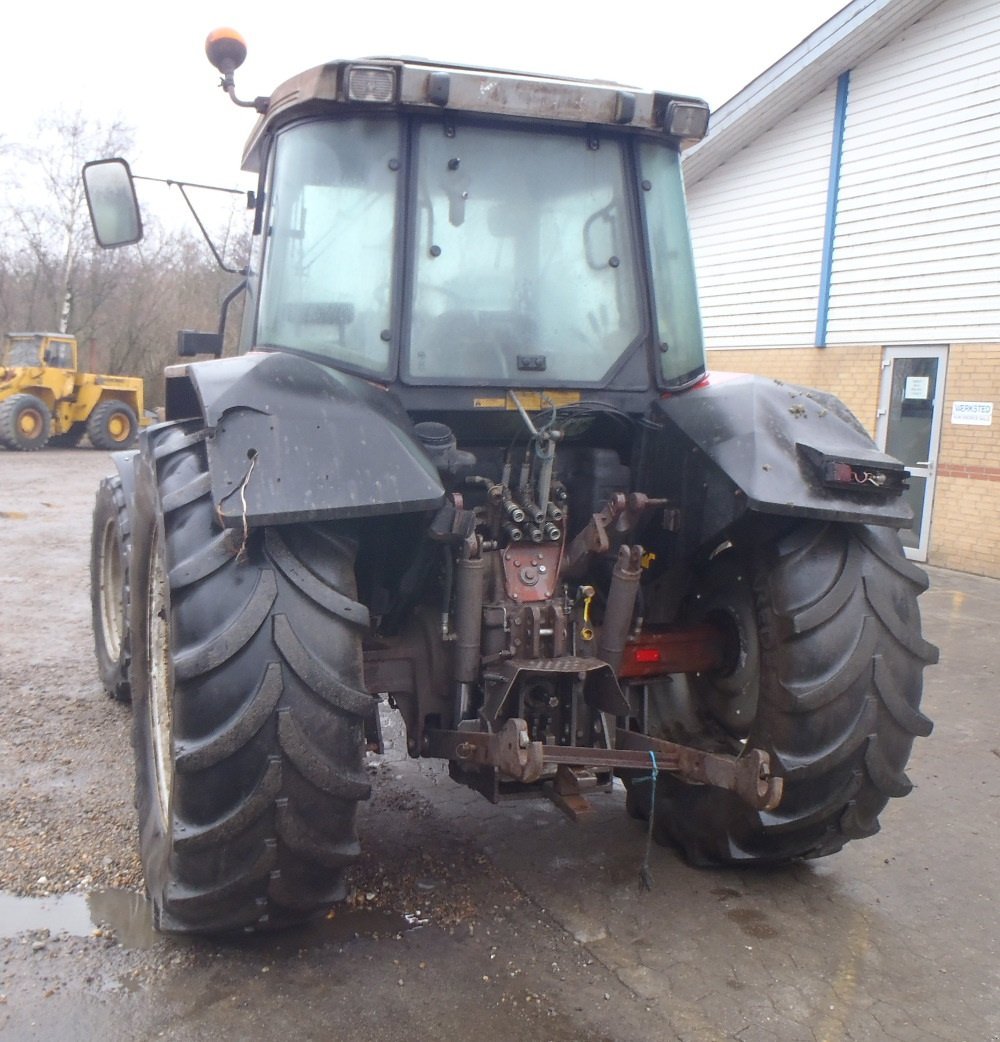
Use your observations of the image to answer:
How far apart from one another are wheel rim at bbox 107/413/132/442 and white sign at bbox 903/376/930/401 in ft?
54.2

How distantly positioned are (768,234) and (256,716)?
10.7 meters

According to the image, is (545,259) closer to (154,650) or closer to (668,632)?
(668,632)

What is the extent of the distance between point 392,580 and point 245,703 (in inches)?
31.4

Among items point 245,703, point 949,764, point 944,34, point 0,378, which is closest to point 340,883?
point 245,703

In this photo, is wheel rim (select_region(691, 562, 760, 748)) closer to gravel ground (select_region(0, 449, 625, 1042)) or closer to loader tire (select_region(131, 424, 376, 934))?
gravel ground (select_region(0, 449, 625, 1042))

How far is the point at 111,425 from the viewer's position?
21484 millimetres

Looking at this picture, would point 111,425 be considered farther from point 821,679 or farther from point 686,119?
point 821,679

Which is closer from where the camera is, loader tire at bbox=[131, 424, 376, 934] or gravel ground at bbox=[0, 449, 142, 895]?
loader tire at bbox=[131, 424, 376, 934]

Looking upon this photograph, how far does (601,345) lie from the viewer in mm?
3441

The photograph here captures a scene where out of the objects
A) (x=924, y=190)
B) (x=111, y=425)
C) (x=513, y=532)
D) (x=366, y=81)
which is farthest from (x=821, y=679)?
(x=111, y=425)

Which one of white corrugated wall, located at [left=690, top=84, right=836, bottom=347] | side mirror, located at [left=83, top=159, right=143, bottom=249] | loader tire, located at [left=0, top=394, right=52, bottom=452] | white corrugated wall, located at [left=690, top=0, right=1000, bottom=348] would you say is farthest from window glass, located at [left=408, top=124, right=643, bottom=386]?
loader tire, located at [left=0, top=394, right=52, bottom=452]

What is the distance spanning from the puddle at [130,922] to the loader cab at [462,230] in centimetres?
161

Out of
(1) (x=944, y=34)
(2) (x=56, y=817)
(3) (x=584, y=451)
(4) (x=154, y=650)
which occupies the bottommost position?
(2) (x=56, y=817)

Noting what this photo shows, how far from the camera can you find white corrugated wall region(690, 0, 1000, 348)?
30.7ft
